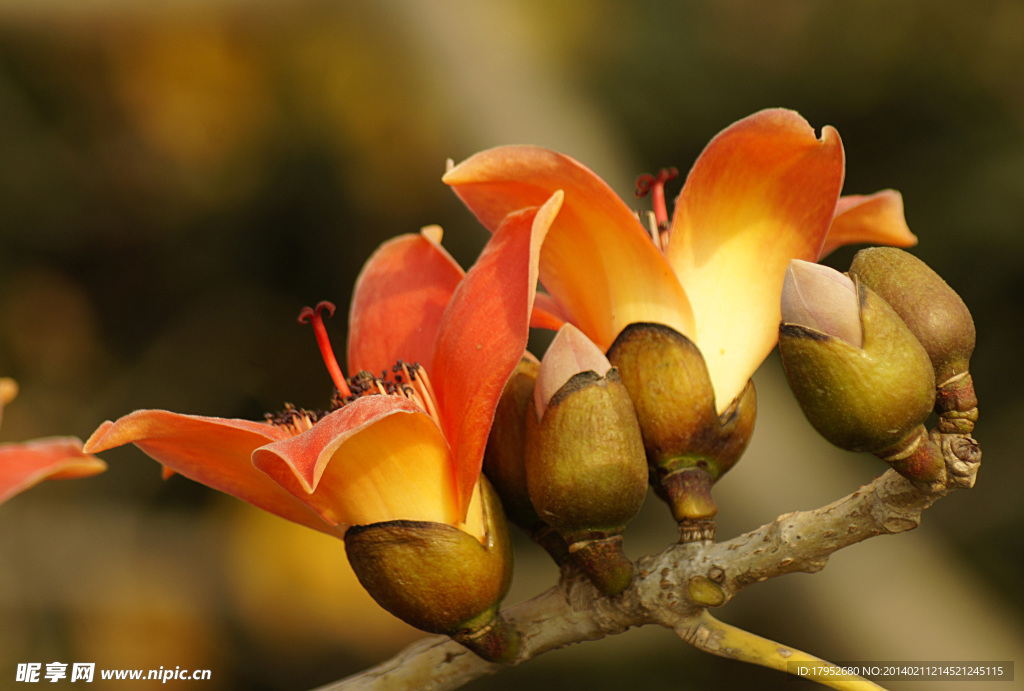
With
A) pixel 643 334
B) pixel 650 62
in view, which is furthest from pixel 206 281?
pixel 643 334

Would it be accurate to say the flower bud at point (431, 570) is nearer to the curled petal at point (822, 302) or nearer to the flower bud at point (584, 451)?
the flower bud at point (584, 451)

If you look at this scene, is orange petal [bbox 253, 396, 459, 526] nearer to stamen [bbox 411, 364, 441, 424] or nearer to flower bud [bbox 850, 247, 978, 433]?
stamen [bbox 411, 364, 441, 424]

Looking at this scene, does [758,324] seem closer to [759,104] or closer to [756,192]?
[756,192]

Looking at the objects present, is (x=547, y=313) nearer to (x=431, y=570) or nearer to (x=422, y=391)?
(x=422, y=391)

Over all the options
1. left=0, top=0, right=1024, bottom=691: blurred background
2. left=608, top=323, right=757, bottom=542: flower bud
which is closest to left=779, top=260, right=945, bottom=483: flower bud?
left=608, top=323, right=757, bottom=542: flower bud

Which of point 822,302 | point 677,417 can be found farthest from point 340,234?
point 822,302

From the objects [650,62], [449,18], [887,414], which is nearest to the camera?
[887,414]
